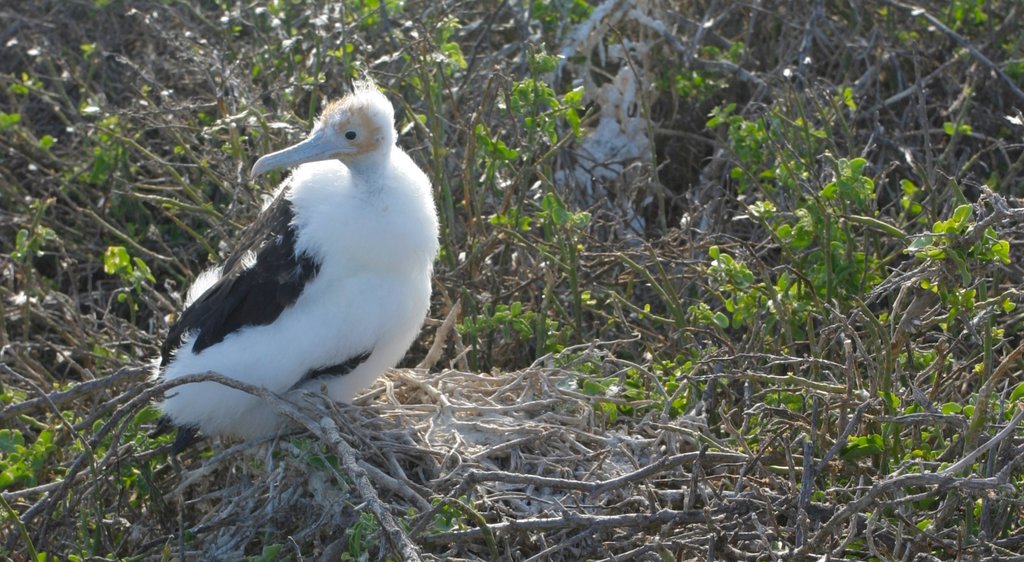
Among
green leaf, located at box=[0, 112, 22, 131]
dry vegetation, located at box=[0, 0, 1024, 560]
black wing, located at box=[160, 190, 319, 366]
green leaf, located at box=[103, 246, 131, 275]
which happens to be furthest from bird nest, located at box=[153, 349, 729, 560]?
green leaf, located at box=[0, 112, 22, 131]

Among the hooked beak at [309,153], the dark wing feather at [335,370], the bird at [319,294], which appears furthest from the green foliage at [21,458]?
the hooked beak at [309,153]

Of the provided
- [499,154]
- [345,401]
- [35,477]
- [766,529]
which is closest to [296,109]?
[499,154]

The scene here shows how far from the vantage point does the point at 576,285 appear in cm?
322

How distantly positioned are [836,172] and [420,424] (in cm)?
111

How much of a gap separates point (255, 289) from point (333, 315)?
20 centimetres

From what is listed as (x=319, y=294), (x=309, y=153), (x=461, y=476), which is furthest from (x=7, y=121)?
(x=461, y=476)

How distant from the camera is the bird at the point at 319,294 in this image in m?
2.97

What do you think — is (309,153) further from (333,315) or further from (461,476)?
(461,476)

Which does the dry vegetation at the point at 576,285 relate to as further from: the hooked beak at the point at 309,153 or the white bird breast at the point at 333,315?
the hooked beak at the point at 309,153

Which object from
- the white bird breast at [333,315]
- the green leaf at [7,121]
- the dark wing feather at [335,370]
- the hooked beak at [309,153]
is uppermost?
the green leaf at [7,121]

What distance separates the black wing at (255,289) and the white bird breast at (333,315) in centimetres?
2

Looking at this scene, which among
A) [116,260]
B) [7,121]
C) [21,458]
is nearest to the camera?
[21,458]

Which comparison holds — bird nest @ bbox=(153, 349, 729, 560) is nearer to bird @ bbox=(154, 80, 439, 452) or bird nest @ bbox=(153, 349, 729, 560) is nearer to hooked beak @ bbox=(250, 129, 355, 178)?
bird @ bbox=(154, 80, 439, 452)

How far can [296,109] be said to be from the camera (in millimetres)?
4016
